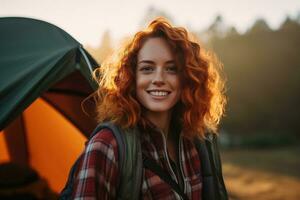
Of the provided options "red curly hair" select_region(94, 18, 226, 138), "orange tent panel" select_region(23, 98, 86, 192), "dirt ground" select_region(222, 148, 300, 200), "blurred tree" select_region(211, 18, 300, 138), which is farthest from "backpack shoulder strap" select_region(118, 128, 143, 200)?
"blurred tree" select_region(211, 18, 300, 138)

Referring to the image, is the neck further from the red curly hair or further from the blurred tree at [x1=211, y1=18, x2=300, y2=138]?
the blurred tree at [x1=211, y1=18, x2=300, y2=138]

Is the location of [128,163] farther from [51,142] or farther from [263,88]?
[263,88]

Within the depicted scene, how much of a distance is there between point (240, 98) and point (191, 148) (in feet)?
57.3

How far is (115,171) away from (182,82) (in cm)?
75

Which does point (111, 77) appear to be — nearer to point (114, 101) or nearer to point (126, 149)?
point (114, 101)

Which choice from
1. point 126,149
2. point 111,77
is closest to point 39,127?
point 111,77

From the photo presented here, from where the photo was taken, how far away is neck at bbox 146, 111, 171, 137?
234 cm

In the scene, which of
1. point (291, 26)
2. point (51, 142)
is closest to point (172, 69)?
point (51, 142)

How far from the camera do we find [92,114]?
10.9ft

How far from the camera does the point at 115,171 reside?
75.5 inches

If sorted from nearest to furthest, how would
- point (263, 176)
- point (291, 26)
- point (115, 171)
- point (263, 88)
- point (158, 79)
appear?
point (115, 171) < point (158, 79) < point (263, 176) < point (263, 88) < point (291, 26)

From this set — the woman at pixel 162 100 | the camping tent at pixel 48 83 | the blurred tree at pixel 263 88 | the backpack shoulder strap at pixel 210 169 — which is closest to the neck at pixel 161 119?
the woman at pixel 162 100

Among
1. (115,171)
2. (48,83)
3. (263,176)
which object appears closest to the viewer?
(115,171)

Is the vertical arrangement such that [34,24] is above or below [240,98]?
below
